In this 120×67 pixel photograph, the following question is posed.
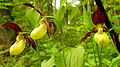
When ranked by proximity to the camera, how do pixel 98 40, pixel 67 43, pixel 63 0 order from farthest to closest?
pixel 67 43, pixel 98 40, pixel 63 0

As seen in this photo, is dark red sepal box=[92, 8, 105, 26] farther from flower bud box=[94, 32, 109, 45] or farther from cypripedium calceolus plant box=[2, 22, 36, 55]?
cypripedium calceolus plant box=[2, 22, 36, 55]

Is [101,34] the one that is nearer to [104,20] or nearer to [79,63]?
[104,20]

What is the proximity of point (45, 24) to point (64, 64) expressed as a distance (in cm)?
22

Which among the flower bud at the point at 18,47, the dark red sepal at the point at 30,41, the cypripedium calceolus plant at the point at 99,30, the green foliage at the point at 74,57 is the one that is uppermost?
the cypripedium calceolus plant at the point at 99,30

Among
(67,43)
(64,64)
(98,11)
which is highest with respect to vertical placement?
(98,11)

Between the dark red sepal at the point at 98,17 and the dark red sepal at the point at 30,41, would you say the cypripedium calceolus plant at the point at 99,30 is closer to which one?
the dark red sepal at the point at 98,17

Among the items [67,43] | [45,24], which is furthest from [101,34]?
[67,43]

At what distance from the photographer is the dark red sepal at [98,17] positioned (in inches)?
32.2

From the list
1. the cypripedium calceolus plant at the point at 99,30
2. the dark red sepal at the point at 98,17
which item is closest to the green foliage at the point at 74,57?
the cypripedium calceolus plant at the point at 99,30

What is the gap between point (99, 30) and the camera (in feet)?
2.85

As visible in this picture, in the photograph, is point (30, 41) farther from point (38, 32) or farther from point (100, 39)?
point (100, 39)

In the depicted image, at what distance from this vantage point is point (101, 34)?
84 cm

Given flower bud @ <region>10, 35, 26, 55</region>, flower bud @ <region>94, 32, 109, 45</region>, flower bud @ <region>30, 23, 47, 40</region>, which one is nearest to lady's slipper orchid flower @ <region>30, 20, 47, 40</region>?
flower bud @ <region>30, 23, 47, 40</region>

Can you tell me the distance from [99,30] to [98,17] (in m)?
0.07
